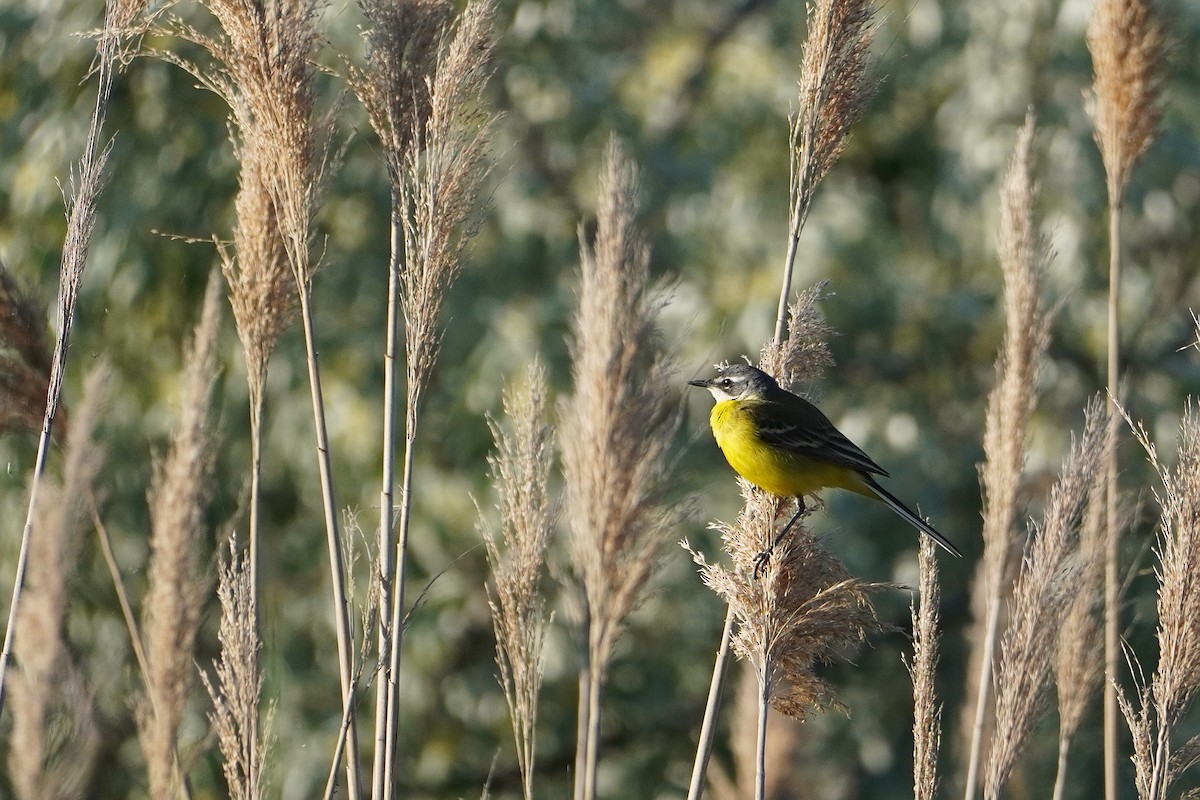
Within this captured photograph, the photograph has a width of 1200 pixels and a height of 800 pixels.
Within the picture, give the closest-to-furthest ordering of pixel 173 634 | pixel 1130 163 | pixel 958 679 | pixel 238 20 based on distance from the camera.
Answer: pixel 173 634
pixel 238 20
pixel 1130 163
pixel 958 679

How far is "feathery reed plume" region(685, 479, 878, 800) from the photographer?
2711 mm

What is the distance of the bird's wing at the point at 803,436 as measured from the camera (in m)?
4.13

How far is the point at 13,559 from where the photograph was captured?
20.5 feet

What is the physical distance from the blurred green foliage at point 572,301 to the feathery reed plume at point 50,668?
3872 millimetres

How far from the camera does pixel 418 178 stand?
8.94 ft

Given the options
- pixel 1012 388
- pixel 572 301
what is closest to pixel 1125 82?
pixel 1012 388

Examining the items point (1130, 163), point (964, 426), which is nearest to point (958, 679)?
point (964, 426)

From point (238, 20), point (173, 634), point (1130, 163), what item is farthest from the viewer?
point (1130, 163)

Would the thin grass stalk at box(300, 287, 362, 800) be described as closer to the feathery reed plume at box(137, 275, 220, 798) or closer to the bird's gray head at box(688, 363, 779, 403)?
the feathery reed plume at box(137, 275, 220, 798)

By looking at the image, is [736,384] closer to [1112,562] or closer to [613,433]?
[1112,562]

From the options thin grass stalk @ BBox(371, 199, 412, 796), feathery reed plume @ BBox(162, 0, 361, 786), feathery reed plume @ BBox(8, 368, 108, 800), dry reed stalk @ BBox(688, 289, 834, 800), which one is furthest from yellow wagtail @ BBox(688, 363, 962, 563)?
feathery reed plume @ BBox(8, 368, 108, 800)

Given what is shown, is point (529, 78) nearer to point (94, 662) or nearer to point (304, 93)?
point (94, 662)

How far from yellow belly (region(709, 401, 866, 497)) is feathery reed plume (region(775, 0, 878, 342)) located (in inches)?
38.0

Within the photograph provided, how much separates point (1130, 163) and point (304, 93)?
7.03ft
